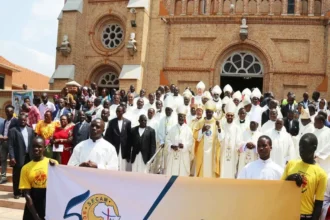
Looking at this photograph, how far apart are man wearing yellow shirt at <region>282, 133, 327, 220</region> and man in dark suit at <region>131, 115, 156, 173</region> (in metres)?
5.56

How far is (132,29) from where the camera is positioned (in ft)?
63.9

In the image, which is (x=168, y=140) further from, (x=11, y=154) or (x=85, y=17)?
(x=85, y=17)

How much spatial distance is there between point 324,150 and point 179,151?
3.18 m

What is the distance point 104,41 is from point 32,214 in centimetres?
1752

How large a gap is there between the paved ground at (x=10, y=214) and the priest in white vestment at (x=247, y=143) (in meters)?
4.74

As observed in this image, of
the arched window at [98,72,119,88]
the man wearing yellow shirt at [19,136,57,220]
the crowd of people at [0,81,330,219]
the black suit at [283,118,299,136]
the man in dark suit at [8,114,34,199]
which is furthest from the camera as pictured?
the arched window at [98,72,119,88]

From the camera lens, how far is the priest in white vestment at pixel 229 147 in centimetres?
949

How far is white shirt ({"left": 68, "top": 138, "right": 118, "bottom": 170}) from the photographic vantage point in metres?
5.50

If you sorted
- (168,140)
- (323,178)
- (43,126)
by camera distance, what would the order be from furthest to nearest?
(168,140)
(43,126)
(323,178)

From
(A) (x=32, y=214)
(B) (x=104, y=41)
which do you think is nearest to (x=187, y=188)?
(A) (x=32, y=214)

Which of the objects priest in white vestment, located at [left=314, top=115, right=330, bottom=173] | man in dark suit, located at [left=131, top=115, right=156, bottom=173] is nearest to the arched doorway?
man in dark suit, located at [left=131, top=115, right=156, bottom=173]

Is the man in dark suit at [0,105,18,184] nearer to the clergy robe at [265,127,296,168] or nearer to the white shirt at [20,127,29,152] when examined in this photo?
the white shirt at [20,127,29,152]

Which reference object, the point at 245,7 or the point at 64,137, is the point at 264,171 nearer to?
the point at 64,137

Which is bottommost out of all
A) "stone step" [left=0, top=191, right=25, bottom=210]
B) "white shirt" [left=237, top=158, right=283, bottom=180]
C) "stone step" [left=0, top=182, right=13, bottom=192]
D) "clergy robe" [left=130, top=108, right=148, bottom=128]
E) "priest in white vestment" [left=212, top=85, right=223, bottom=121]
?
"stone step" [left=0, top=191, right=25, bottom=210]
